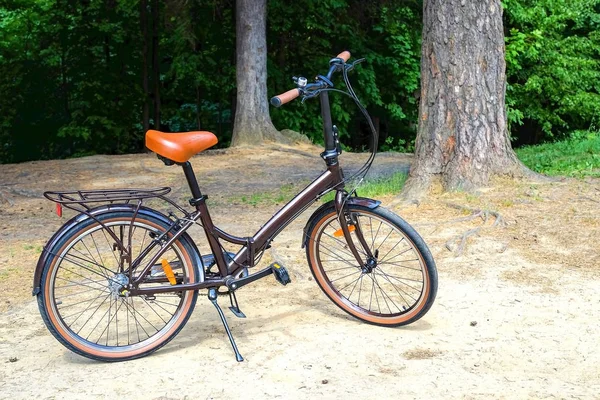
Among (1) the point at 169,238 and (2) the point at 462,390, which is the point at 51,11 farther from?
(2) the point at 462,390

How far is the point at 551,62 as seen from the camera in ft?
59.8

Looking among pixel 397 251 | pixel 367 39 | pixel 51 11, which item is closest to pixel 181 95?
pixel 51 11

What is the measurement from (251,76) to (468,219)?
719cm

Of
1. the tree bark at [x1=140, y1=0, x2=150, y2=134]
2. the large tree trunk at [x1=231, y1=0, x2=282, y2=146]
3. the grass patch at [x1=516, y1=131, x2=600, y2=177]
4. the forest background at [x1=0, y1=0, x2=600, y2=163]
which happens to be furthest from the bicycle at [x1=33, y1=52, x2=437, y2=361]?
the tree bark at [x1=140, y1=0, x2=150, y2=134]

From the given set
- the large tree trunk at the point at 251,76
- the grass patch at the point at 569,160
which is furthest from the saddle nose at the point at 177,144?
the large tree trunk at the point at 251,76

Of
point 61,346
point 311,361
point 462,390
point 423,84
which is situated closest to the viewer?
point 462,390

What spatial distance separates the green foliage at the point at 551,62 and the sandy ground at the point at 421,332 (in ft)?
36.4

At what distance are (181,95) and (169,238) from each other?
14.6 meters

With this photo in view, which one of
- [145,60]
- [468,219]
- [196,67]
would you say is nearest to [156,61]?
[145,60]

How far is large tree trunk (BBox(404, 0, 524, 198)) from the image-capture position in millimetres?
7133

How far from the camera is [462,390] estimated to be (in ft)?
11.8

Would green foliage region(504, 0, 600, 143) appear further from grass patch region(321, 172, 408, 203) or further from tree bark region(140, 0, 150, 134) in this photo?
grass patch region(321, 172, 408, 203)

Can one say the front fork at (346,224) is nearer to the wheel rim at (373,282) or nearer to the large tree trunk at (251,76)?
the wheel rim at (373,282)

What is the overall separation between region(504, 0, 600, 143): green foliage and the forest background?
35mm
